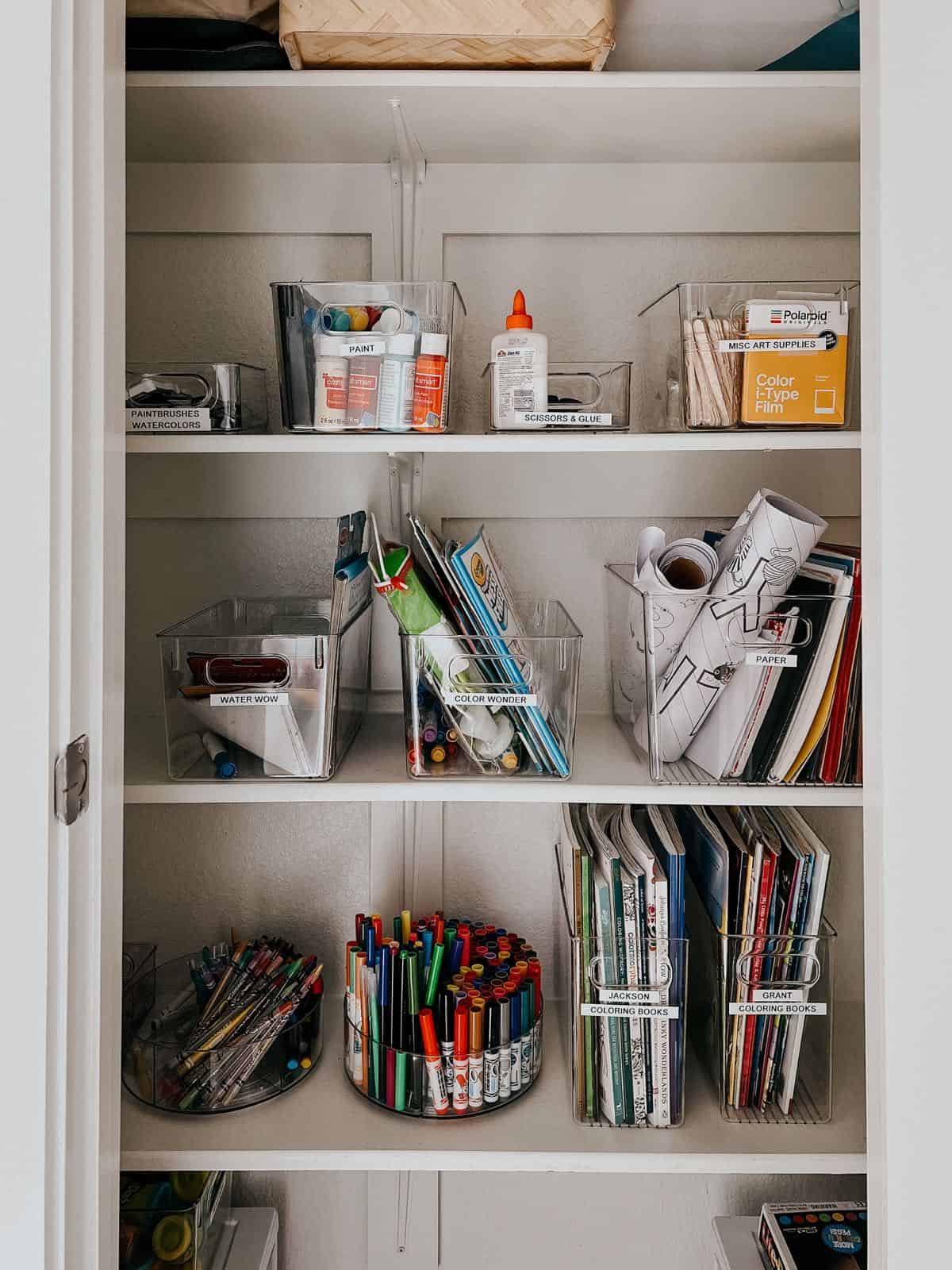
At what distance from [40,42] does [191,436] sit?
1.26 ft

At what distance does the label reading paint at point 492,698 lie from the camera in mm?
1038

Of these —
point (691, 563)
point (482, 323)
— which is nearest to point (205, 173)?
point (482, 323)

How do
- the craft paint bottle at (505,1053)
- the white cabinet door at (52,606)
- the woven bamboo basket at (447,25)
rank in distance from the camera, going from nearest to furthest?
the white cabinet door at (52,606) < the woven bamboo basket at (447,25) < the craft paint bottle at (505,1053)

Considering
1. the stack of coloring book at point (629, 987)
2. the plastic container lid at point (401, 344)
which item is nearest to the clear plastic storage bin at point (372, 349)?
the plastic container lid at point (401, 344)

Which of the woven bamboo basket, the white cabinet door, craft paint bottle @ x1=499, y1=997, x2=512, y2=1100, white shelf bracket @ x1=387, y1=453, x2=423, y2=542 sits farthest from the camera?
white shelf bracket @ x1=387, y1=453, x2=423, y2=542

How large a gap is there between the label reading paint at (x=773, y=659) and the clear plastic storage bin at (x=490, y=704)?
0.60 ft

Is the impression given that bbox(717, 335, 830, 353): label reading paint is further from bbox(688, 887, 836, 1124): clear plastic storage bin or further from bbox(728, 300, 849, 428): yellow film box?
bbox(688, 887, 836, 1124): clear plastic storage bin

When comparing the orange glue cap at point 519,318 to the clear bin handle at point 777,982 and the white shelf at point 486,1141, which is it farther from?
the white shelf at point 486,1141

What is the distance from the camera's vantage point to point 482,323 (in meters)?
1.31

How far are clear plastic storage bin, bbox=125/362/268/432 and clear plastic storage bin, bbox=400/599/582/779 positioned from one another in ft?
1.08

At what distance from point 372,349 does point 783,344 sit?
432 millimetres

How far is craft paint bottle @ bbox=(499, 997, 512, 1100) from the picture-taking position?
3.59 ft

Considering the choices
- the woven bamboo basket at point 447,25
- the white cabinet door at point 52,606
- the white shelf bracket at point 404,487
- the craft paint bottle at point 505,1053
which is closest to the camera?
the white cabinet door at point 52,606

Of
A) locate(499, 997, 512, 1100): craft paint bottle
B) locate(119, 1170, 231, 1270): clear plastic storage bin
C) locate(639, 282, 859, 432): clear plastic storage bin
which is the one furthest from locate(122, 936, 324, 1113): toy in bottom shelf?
locate(639, 282, 859, 432): clear plastic storage bin
